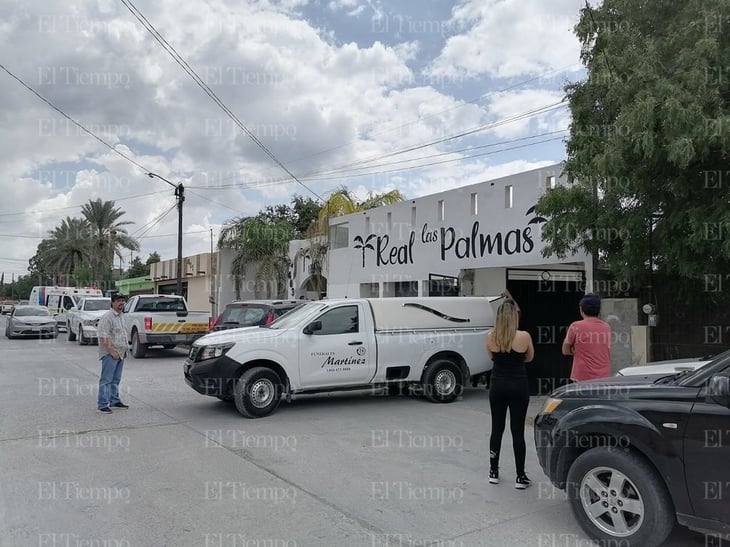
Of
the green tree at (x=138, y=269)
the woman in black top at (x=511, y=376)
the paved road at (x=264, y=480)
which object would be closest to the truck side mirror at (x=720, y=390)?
the paved road at (x=264, y=480)

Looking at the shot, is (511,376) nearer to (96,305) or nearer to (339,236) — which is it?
(339,236)

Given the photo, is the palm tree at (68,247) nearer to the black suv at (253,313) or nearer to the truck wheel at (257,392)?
the black suv at (253,313)

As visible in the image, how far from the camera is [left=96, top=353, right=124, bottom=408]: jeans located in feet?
30.1

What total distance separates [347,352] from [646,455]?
578 cm

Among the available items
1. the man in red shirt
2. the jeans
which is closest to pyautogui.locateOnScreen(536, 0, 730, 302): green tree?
the man in red shirt

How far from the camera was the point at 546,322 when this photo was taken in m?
11.8

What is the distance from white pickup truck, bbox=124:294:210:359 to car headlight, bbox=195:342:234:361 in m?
8.98

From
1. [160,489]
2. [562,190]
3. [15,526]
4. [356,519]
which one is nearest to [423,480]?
[356,519]

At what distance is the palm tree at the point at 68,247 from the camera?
51344mm

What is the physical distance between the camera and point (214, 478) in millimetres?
5906

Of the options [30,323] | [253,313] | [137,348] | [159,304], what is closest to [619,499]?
[253,313]

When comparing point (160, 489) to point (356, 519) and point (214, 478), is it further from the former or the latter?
point (356, 519)

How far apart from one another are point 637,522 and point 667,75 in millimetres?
5601

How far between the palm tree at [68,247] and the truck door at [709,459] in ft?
170
